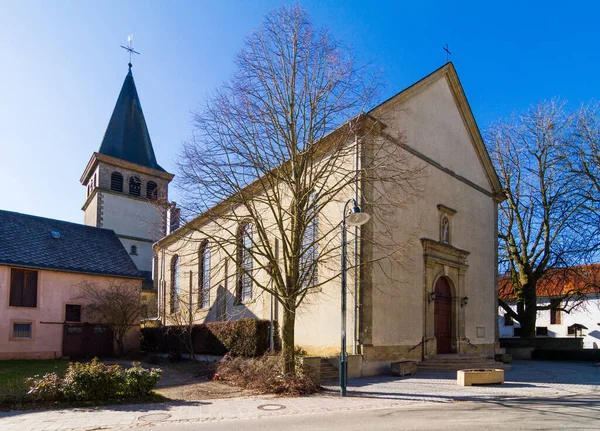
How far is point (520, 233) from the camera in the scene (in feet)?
93.3

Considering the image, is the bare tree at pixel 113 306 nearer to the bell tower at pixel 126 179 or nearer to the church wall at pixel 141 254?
the bell tower at pixel 126 179

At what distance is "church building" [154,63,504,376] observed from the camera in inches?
643

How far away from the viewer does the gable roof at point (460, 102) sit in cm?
1934

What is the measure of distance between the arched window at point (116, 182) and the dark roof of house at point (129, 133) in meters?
1.76

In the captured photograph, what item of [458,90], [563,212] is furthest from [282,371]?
[563,212]

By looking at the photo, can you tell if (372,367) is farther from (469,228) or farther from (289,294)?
(469,228)

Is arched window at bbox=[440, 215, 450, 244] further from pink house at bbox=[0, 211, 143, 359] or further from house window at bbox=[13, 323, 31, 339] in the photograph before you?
house window at bbox=[13, 323, 31, 339]

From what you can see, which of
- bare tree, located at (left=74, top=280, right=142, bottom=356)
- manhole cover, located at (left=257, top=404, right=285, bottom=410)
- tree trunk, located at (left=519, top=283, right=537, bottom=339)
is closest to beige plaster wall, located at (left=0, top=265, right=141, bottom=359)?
bare tree, located at (left=74, top=280, right=142, bottom=356)

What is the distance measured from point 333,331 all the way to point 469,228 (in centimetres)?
960

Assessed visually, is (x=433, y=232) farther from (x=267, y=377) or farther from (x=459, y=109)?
(x=267, y=377)

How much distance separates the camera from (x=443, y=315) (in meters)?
20.3

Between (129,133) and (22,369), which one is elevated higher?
(129,133)

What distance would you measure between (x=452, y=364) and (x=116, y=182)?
35.4 metres

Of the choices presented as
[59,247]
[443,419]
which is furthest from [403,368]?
[59,247]
